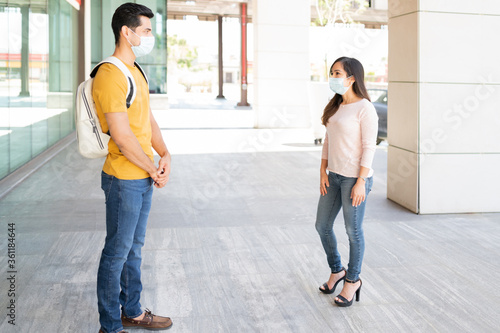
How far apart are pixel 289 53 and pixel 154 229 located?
1203 cm

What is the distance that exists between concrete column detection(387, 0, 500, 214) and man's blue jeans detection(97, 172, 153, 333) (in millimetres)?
4241

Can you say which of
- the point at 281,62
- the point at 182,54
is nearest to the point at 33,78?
the point at 281,62

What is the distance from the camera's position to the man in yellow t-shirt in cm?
305

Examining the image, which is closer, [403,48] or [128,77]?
[128,77]

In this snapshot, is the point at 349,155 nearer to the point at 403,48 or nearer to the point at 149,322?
the point at 149,322

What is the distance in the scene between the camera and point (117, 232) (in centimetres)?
321

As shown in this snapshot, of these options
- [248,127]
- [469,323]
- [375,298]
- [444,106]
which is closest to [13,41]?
[444,106]

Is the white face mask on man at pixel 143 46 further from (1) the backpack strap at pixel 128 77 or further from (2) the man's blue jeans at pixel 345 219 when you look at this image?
(2) the man's blue jeans at pixel 345 219

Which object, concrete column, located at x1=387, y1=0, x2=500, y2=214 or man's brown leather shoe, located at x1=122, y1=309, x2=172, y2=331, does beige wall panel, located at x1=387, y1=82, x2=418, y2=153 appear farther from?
man's brown leather shoe, located at x1=122, y1=309, x2=172, y2=331

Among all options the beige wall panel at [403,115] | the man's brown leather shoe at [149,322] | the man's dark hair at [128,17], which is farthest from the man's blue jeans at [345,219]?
the beige wall panel at [403,115]

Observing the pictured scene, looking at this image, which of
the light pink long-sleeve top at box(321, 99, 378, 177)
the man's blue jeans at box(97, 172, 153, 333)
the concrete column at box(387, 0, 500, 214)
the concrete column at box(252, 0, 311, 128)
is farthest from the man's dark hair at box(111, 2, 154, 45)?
the concrete column at box(252, 0, 311, 128)

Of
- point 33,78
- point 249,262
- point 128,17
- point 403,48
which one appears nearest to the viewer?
point 128,17

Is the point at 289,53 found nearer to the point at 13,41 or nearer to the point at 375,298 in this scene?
the point at 13,41

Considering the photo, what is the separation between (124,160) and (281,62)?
14.4 meters
